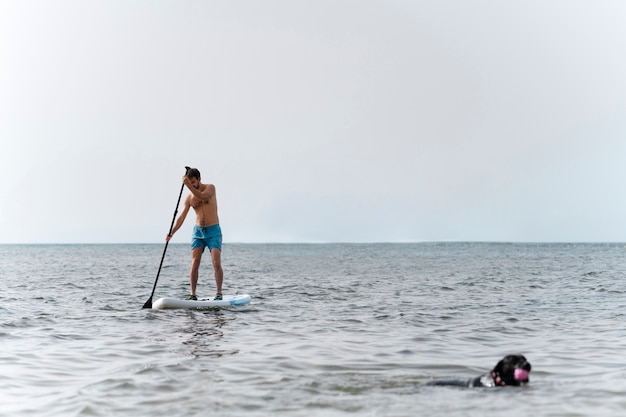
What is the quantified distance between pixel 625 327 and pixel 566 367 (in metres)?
4.41

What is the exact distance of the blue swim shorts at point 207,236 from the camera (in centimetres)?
1509

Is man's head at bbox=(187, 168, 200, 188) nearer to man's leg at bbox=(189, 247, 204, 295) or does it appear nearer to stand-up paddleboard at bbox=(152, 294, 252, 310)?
man's leg at bbox=(189, 247, 204, 295)

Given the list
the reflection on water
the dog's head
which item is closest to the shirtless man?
the reflection on water

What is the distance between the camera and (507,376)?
7.21 m

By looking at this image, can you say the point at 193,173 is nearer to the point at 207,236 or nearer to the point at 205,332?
the point at 207,236

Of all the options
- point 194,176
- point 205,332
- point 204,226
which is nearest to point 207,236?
point 204,226

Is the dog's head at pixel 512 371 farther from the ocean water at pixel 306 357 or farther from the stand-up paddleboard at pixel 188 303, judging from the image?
the stand-up paddleboard at pixel 188 303

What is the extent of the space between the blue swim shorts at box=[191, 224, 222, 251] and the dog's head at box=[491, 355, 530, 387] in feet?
28.7

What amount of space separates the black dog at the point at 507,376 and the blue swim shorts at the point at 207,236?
856cm

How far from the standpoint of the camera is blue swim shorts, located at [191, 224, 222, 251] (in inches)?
594

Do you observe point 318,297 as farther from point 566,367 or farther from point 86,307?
point 566,367

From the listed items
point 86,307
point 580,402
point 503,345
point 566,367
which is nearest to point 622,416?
point 580,402

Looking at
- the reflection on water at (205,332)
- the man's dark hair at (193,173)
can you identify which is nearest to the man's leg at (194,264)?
the reflection on water at (205,332)

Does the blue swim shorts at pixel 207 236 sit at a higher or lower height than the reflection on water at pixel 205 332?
higher
